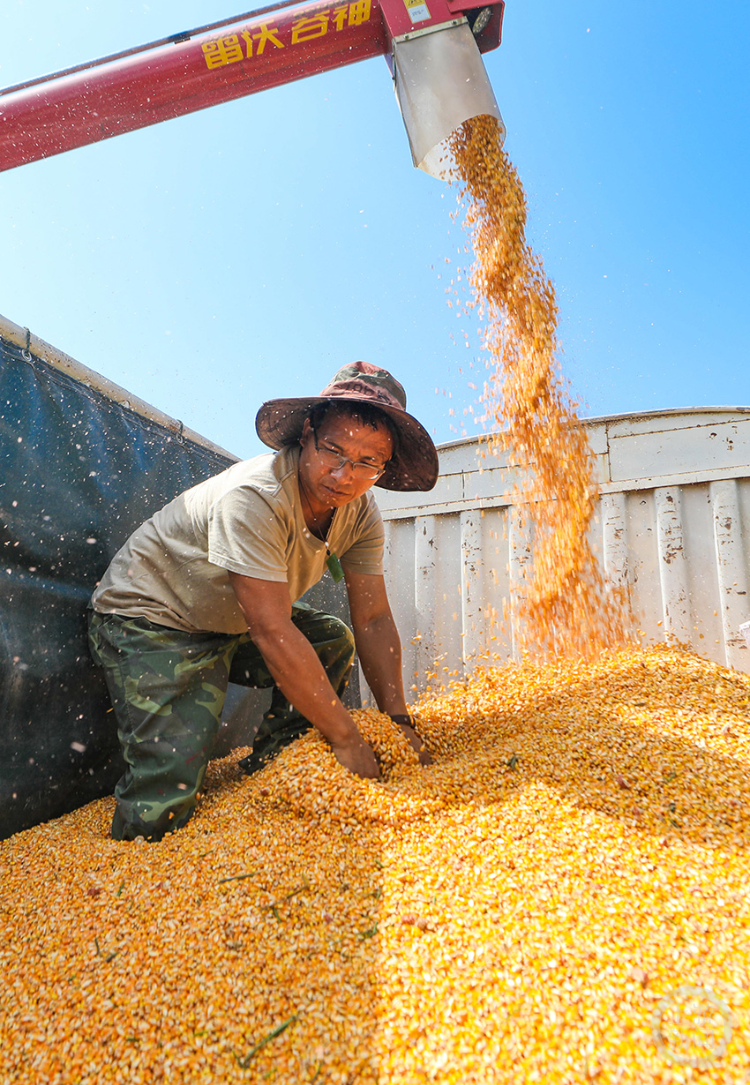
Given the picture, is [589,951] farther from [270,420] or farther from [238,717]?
[238,717]

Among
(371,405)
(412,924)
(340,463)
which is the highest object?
(371,405)

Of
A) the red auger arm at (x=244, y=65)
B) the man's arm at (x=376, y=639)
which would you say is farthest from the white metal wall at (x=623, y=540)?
the red auger arm at (x=244, y=65)

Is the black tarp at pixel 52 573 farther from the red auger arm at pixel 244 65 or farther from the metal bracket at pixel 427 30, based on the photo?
the metal bracket at pixel 427 30

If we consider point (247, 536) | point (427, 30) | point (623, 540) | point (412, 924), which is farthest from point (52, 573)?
point (623, 540)

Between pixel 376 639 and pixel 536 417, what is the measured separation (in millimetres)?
1391

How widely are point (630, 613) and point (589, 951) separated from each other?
2.27 m

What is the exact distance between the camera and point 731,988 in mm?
922

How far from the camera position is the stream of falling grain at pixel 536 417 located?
2754mm

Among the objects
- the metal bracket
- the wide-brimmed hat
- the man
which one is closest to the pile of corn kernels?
the man

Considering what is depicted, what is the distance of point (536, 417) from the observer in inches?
116

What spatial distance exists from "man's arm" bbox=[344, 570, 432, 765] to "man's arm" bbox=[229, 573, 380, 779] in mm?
536

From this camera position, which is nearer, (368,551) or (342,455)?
(342,455)

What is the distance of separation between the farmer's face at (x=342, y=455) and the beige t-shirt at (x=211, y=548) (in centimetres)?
10

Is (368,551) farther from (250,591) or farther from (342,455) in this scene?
(250,591)
